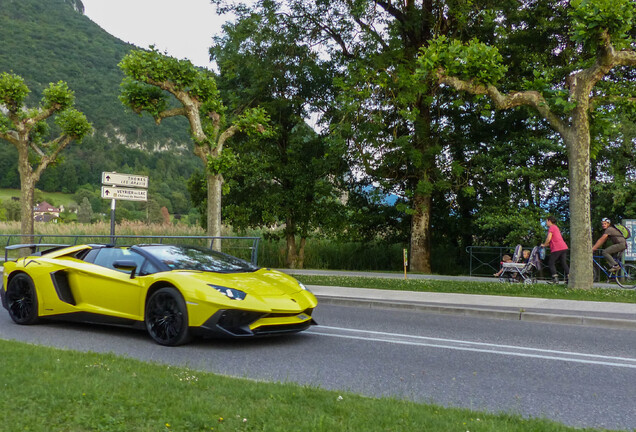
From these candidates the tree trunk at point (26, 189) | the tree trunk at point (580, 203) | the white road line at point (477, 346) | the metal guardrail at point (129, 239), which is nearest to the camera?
the white road line at point (477, 346)

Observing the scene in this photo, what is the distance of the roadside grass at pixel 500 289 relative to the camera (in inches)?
498

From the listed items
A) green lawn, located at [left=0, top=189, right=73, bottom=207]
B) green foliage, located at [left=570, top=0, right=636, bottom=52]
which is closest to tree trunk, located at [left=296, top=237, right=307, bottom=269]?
green foliage, located at [left=570, top=0, right=636, bottom=52]

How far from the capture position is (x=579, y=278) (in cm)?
1438

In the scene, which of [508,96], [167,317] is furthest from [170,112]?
[167,317]

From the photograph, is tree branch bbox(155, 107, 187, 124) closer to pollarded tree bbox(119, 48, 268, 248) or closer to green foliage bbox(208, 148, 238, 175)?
pollarded tree bbox(119, 48, 268, 248)

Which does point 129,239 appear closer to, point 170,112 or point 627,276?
point 170,112

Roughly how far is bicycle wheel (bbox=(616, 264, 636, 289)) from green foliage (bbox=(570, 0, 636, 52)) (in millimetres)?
5982

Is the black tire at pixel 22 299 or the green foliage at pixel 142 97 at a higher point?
the green foliage at pixel 142 97

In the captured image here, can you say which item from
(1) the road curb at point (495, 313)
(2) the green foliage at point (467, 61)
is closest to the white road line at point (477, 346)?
(1) the road curb at point (495, 313)

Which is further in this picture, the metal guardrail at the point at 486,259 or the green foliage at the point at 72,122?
the green foliage at the point at 72,122

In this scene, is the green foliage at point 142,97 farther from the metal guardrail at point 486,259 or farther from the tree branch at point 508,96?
the metal guardrail at point 486,259

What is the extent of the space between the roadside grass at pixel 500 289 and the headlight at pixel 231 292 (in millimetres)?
7706

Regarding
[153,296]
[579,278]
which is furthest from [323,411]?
[579,278]

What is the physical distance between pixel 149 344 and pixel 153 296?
63cm
